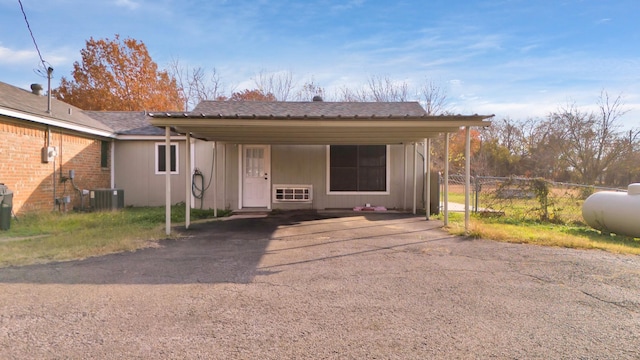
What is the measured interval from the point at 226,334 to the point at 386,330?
4.26ft

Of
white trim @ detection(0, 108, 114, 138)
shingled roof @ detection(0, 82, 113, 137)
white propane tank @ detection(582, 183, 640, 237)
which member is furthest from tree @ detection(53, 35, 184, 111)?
white propane tank @ detection(582, 183, 640, 237)

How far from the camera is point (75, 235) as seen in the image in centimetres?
680

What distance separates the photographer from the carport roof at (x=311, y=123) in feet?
21.7

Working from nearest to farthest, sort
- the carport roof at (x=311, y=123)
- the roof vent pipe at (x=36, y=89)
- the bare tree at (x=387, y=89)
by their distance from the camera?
the carport roof at (x=311, y=123), the roof vent pipe at (x=36, y=89), the bare tree at (x=387, y=89)

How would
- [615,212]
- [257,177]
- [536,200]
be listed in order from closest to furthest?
[615,212] → [536,200] → [257,177]

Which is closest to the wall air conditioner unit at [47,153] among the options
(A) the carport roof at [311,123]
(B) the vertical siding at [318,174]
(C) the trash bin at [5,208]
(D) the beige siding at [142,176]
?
(C) the trash bin at [5,208]

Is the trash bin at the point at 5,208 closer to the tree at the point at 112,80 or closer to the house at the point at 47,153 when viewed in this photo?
the house at the point at 47,153

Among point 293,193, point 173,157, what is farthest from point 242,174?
point 173,157

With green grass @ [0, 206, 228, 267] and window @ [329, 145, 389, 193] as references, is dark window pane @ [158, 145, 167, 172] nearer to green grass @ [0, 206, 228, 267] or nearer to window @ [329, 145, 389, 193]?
green grass @ [0, 206, 228, 267]

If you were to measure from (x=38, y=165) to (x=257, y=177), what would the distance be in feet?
18.8

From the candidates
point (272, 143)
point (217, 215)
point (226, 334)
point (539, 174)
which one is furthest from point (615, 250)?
point (539, 174)

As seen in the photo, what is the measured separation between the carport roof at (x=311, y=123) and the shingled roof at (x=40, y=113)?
3.32 m

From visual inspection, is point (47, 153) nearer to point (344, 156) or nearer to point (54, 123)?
point (54, 123)

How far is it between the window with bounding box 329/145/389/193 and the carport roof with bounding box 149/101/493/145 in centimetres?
91
